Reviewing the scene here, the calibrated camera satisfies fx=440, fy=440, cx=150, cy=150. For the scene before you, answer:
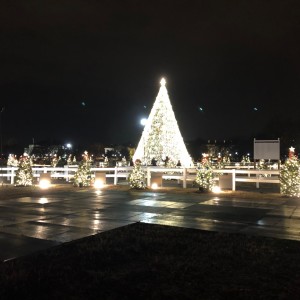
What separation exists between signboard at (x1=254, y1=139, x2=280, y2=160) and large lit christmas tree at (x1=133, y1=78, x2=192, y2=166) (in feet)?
24.7

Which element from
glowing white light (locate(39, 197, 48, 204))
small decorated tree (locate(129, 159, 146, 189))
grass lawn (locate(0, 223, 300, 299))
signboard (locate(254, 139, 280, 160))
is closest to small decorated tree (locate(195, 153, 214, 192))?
small decorated tree (locate(129, 159, 146, 189))

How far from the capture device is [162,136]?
31.8m

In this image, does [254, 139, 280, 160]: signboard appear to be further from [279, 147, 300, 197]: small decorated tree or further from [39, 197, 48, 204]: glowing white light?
[39, 197, 48, 204]: glowing white light

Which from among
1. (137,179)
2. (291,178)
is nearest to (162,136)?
(137,179)

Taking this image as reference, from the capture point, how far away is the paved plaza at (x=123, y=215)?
9.38 m

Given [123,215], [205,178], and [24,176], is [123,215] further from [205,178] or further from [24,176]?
[24,176]

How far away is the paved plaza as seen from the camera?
30.8ft

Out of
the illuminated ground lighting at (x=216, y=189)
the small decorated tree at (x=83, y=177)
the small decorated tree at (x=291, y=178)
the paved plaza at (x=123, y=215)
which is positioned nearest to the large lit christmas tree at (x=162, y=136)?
the small decorated tree at (x=83, y=177)

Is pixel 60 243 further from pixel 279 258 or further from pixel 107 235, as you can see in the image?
pixel 279 258

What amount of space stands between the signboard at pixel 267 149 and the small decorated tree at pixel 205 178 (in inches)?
288

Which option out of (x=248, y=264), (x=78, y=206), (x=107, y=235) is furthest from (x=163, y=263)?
(x=78, y=206)

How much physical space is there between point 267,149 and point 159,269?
20.7m

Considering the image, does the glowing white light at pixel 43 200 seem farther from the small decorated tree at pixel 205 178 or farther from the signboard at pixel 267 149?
the signboard at pixel 267 149

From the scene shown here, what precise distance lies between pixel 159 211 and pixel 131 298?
7821 millimetres
